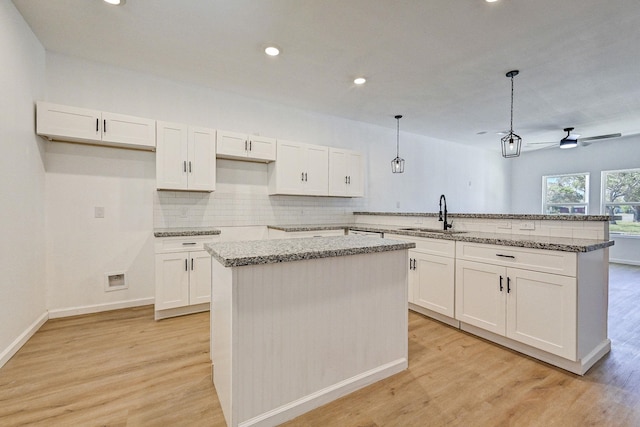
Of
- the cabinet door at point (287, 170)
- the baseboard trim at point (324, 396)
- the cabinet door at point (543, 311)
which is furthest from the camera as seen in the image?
the cabinet door at point (287, 170)

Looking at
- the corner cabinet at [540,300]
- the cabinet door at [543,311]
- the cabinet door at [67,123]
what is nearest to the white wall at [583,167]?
the corner cabinet at [540,300]

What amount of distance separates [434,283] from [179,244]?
2627 mm

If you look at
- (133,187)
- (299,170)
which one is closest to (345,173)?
(299,170)

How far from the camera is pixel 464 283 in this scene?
106 inches

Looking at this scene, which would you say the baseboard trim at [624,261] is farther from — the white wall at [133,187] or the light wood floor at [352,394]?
the white wall at [133,187]

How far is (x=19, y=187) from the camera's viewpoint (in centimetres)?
242

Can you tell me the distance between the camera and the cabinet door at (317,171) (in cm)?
421

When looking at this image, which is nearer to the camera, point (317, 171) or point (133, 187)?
point (133, 187)

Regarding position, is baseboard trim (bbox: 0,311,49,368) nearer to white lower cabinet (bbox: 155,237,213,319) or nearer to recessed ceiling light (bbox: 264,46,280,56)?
white lower cabinet (bbox: 155,237,213,319)

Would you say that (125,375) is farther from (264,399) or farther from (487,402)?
(487,402)

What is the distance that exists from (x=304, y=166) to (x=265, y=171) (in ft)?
1.84

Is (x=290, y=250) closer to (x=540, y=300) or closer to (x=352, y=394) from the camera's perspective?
(x=352, y=394)

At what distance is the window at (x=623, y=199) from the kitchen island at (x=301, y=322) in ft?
22.5

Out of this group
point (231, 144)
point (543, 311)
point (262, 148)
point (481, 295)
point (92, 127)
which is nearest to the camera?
point (543, 311)
